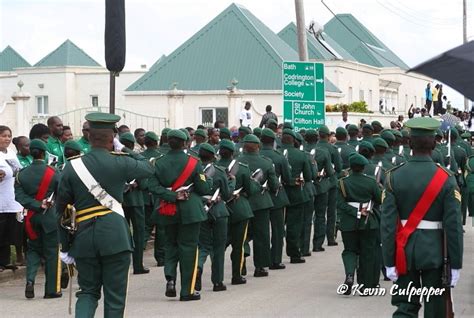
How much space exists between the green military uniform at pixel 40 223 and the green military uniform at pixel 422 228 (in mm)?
5167

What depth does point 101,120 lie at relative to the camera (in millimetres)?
9914

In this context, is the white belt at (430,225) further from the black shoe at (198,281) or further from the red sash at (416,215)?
the black shoe at (198,281)

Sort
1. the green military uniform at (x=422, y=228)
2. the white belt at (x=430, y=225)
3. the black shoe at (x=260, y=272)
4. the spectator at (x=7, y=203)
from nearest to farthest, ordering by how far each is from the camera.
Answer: the green military uniform at (x=422, y=228), the white belt at (x=430, y=225), the spectator at (x=7, y=203), the black shoe at (x=260, y=272)

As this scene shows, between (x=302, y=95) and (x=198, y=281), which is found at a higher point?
(x=302, y=95)

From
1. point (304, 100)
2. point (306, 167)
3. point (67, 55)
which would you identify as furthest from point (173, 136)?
point (67, 55)

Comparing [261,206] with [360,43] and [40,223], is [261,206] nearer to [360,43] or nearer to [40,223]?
[40,223]

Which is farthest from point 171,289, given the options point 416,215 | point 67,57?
point 67,57

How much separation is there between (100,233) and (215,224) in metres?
4.44

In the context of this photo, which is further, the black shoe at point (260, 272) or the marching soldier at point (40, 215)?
the black shoe at point (260, 272)

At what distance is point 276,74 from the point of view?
4812 centimetres

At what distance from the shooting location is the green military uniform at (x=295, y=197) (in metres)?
17.0

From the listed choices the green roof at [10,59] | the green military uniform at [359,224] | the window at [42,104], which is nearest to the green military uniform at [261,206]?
the green military uniform at [359,224]

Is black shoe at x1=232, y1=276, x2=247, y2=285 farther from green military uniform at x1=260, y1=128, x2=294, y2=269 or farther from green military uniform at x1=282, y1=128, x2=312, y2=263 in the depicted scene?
green military uniform at x1=282, y1=128, x2=312, y2=263

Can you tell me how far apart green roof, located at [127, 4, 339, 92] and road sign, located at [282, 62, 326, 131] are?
73.6ft
